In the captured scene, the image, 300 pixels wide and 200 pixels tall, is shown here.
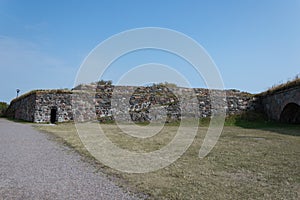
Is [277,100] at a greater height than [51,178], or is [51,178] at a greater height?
[277,100]

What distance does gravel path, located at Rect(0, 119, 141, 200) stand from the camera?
3.15 meters

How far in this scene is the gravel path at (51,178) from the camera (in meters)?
3.15

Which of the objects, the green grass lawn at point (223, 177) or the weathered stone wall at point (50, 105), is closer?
the green grass lawn at point (223, 177)

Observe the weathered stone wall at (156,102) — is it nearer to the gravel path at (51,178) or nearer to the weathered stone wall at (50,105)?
the weathered stone wall at (50,105)

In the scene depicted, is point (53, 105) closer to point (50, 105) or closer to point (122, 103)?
point (50, 105)

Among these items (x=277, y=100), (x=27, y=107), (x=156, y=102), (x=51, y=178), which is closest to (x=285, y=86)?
(x=277, y=100)

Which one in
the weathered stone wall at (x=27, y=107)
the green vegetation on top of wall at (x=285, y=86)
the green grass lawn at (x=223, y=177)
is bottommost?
the green grass lawn at (x=223, y=177)

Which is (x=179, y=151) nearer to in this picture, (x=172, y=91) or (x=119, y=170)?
(x=119, y=170)

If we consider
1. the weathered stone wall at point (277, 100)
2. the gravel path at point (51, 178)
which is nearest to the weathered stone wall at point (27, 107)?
the gravel path at point (51, 178)

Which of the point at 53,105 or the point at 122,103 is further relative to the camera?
the point at 122,103

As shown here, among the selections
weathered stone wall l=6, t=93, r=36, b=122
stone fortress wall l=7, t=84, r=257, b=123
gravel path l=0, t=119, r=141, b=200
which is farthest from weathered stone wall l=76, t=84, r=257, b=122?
gravel path l=0, t=119, r=141, b=200

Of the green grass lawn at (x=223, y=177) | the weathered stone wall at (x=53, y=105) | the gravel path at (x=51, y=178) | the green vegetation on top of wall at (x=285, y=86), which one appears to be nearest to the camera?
the gravel path at (x=51, y=178)

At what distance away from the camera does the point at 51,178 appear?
3812mm

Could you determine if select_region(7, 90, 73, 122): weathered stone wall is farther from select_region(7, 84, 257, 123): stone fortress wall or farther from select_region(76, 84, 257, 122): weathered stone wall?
select_region(76, 84, 257, 122): weathered stone wall
